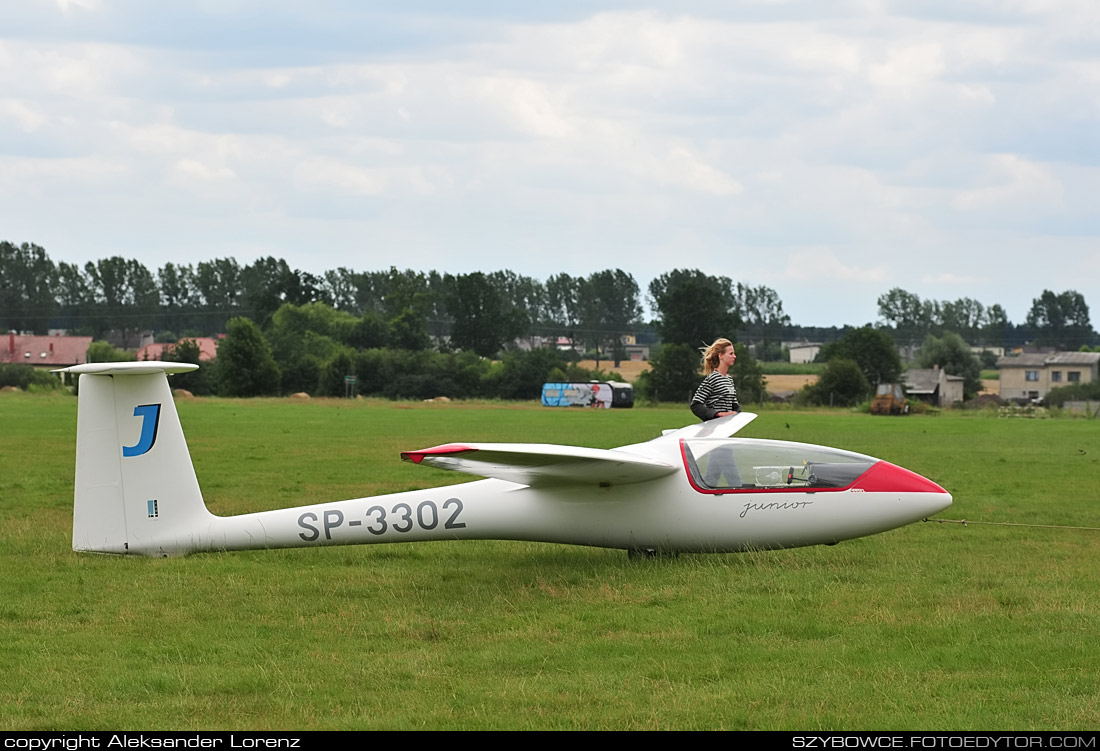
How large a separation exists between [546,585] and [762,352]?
178769 mm

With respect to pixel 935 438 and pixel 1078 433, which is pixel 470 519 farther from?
pixel 1078 433

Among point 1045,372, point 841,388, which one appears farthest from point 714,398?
point 1045,372

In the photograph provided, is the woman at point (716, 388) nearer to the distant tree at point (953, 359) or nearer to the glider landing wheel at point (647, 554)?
the glider landing wheel at point (647, 554)

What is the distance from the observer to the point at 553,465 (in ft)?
35.4

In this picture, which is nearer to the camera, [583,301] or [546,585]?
[546,585]

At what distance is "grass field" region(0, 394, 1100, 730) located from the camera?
6.78 meters

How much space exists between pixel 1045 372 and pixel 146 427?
120 m

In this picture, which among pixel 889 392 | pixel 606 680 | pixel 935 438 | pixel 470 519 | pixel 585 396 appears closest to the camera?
pixel 606 680

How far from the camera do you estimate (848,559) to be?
1210 cm

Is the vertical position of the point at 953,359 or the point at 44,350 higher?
the point at 44,350

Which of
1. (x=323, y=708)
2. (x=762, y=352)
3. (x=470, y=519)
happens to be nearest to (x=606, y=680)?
(x=323, y=708)

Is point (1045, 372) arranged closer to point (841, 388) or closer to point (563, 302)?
point (841, 388)

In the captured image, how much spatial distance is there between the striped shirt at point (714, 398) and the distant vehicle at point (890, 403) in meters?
63.5

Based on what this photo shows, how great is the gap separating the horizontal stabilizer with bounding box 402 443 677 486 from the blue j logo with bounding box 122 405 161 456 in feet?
10.3
